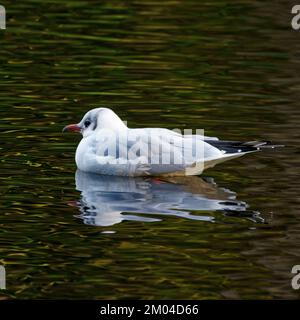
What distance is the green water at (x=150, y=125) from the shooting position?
30.0ft

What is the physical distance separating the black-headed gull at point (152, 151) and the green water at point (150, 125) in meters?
0.19

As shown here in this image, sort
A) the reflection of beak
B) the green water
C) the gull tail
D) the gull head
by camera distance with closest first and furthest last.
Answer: the green water → the gull tail → the gull head → the reflection of beak

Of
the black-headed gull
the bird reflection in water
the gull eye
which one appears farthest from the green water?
the gull eye

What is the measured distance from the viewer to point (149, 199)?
441 inches

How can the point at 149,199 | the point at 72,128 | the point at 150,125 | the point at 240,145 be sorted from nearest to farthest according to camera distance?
the point at 149,199 → the point at 240,145 → the point at 72,128 → the point at 150,125

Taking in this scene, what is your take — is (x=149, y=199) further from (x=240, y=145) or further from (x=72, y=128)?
(x=72, y=128)

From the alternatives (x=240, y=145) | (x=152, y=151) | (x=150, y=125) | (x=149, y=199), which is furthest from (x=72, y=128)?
(x=240, y=145)

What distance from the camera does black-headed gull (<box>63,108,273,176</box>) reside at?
11.7 metres

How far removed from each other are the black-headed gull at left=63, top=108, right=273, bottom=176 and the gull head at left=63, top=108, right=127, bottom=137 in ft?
0.09

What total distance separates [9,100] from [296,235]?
571cm

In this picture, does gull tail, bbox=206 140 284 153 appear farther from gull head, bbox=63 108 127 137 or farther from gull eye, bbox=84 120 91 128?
gull eye, bbox=84 120 91 128

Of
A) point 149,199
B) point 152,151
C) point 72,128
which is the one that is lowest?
point 149,199

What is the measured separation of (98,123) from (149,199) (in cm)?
143

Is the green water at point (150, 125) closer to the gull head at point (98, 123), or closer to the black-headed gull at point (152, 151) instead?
the black-headed gull at point (152, 151)
